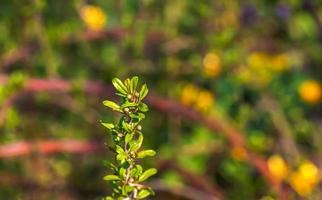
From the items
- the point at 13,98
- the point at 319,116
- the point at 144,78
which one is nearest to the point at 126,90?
the point at 13,98

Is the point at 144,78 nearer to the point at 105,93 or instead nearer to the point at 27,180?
the point at 105,93

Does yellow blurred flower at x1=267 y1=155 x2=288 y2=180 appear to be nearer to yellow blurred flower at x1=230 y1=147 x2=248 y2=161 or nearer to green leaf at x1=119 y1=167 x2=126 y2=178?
yellow blurred flower at x1=230 y1=147 x2=248 y2=161

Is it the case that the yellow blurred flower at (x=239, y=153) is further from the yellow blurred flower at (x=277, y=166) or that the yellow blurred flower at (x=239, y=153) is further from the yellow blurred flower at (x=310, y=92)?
the yellow blurred flower at (x=310, y=92)

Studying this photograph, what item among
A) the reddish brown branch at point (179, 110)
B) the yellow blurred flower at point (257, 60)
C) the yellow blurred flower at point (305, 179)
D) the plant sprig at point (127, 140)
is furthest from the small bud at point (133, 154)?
the yellow blurred flower at point (257, 60)

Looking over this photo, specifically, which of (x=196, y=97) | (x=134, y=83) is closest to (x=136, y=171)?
(x=134, y=83)

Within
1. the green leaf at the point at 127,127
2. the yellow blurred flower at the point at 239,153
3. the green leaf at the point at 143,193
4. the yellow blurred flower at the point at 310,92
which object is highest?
the yellow blurred flower at the point at 310,92

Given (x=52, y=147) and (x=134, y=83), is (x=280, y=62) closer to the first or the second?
(x=52, y=147)
